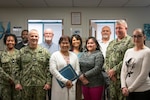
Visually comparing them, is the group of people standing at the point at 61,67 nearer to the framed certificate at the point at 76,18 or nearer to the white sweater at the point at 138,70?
the white sweater at the point at 138,70

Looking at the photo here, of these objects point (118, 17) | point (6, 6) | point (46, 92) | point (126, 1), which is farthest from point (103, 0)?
point (46, 92)

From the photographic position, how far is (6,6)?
Result: 6.36m

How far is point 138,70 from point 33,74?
1.39 m

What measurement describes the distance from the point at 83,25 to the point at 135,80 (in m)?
4.01

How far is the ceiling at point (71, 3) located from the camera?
569 cm

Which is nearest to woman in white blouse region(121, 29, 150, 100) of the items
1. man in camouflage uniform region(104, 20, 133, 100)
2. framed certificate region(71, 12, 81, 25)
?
man in camouflage uniform region(104, 20, 133, 100)

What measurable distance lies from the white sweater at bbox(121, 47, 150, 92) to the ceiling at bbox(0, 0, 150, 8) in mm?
3214

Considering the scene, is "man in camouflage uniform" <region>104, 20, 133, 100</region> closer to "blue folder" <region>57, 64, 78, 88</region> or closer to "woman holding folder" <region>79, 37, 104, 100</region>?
"woman holding folder" <region>79, 37, 104, 100</region>

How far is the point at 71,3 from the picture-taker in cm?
595

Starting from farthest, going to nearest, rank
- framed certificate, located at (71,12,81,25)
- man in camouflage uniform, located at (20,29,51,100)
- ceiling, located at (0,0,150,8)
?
1. framed certificate, located at (71,12,81,25)
2. ceiling, located at (0,0,150,8)
3. man in camouflage uniform, located at (20,29,51,100)

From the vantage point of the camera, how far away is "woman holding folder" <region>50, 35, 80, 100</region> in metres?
3.08

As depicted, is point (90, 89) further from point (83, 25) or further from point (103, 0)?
point (83, 25)

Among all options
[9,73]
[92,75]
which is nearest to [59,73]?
[92,75]

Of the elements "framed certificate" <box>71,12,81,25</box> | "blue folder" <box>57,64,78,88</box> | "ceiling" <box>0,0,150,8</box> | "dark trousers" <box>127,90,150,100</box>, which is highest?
"ceiling" <box>0,0,150,8</box>
